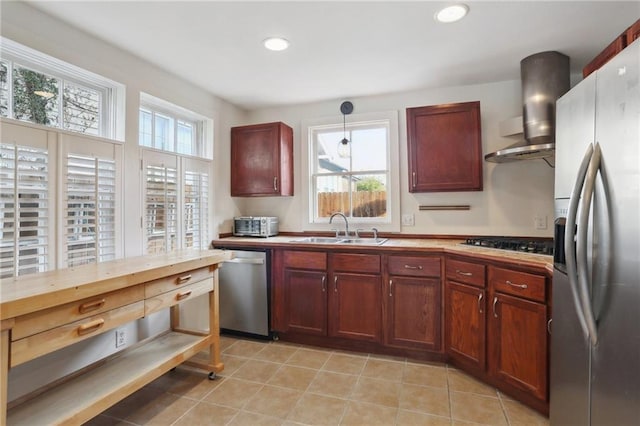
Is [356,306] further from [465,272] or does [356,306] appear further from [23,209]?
[23,209]

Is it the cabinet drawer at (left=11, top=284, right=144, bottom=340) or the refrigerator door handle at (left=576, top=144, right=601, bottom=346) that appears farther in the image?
the cabinet drawer at (left=11, top=284, right=144, bottom=340)

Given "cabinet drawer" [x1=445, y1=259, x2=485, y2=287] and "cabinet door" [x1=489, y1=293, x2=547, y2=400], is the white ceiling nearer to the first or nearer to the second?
"cabinet drawer" [x1=445, y1=259, x2=485, y2=287]

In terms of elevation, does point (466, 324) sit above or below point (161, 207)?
below

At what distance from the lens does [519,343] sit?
6.39 ft

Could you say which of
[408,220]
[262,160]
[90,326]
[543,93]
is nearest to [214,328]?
[90,326]

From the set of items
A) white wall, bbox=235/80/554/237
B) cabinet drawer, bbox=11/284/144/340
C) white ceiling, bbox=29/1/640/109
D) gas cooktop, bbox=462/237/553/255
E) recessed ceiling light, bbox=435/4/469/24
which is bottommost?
cabinet drawer, bbox=11/284/144/340

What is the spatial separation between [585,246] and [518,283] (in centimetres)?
88

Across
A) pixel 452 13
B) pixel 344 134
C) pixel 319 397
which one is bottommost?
pixel 319 397

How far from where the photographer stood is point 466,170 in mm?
2793

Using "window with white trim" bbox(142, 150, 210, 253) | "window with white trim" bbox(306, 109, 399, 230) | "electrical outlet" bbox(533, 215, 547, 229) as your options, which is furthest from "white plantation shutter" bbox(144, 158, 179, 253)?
"electrical outlet" bbox(533, 215, 547, 229)

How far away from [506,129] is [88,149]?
10.6 feet

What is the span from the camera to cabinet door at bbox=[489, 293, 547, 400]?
182cm

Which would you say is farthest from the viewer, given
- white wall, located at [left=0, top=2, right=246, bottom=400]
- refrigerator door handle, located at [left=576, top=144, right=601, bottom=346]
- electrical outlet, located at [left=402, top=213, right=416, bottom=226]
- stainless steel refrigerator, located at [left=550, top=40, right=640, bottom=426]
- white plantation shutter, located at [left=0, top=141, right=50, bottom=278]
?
electrical outlet, located at [left=402, top=213, right=416, bottom=226]

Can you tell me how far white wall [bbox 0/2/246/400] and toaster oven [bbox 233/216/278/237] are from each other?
0.22 meters
